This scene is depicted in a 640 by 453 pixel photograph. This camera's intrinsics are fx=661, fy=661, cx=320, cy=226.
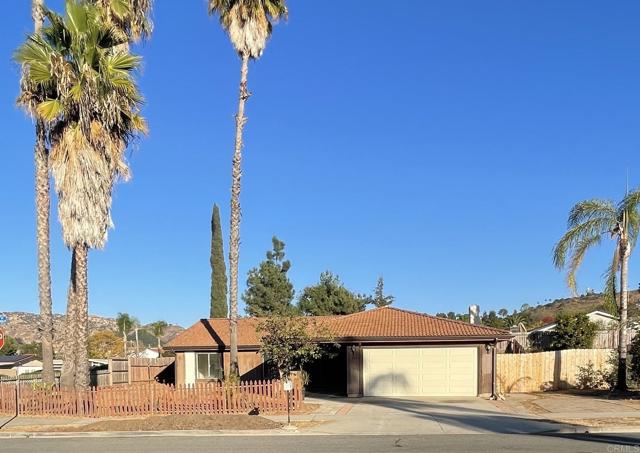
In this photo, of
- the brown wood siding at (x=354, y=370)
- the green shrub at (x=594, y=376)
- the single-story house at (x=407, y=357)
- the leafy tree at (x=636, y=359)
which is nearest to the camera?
the leafy tree at (x=636, y=359)

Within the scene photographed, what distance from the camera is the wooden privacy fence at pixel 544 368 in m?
29.2

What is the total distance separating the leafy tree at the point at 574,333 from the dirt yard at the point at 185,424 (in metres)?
21.9

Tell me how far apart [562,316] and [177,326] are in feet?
304

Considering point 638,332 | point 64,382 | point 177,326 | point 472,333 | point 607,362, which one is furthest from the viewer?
point 177,326

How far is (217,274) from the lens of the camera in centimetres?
4553

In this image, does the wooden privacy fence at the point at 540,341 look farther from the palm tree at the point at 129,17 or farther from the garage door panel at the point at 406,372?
the palm tree at the point at 129,17

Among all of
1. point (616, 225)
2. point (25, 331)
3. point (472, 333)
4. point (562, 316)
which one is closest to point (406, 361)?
point (472, 333)

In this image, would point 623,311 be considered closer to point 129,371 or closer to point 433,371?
point 433,371

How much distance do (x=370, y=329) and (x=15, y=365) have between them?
28.0 meters

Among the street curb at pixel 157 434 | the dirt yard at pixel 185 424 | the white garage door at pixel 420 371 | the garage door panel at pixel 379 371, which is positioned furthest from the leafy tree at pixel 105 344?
the street curb at pixel 157 434

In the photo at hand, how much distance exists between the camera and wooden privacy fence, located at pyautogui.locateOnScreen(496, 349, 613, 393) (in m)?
29.2

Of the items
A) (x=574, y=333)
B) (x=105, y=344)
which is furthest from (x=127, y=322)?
(x=574, y=333)

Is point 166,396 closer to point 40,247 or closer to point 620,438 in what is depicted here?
point 40,247

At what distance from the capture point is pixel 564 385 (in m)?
29.3
